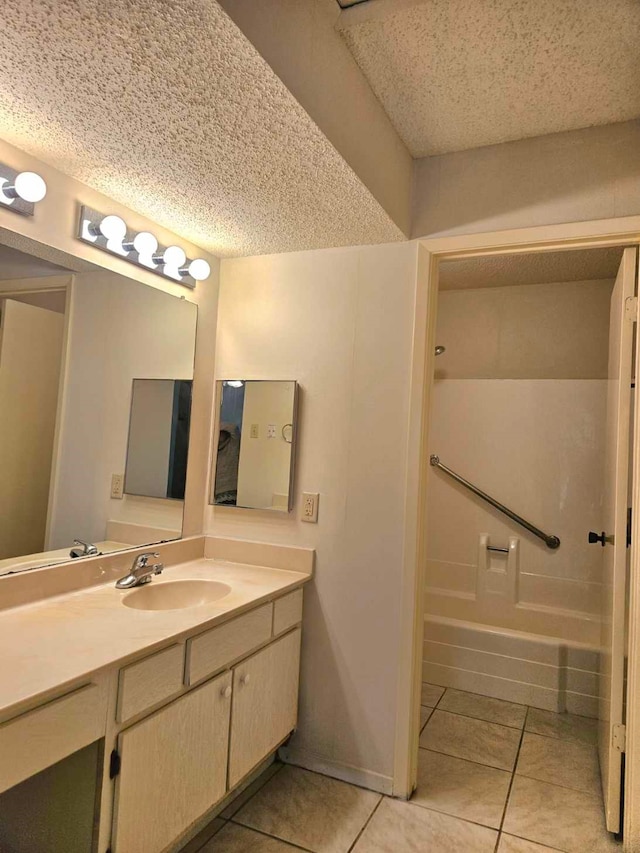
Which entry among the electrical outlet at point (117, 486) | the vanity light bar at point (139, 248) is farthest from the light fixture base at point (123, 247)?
the electrical outlet at point (117, 486)

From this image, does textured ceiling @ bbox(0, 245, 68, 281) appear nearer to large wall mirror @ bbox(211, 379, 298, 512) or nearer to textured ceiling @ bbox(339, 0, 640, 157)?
large wall mirror @ bbox(211, 379, 298, 512)

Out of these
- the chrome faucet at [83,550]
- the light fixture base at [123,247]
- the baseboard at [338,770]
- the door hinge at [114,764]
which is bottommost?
the baseboard at [338,770]

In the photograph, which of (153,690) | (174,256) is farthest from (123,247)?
(153,690)

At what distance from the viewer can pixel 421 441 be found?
6.79ft

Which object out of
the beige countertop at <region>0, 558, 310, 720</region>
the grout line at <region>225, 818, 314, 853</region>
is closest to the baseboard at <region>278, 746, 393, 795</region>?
the grout line at <region>225, 818, 314, 853</region>

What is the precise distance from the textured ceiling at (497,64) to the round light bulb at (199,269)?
94cm

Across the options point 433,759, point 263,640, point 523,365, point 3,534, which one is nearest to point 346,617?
point 263,640

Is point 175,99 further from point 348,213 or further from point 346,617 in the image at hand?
point 346,617

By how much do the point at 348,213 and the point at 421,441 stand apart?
2.85 feet

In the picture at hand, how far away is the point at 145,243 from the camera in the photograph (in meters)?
→ 2.01

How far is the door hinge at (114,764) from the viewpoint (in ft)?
4.28

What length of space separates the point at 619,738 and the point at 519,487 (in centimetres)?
161

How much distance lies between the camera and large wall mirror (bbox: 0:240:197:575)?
160 cm

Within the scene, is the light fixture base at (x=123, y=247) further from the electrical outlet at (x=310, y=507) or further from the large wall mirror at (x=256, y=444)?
the electrical outlet at (x=310, y=507)
